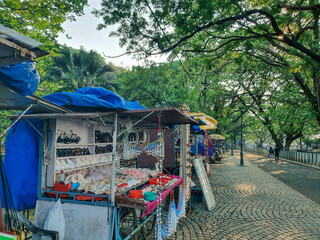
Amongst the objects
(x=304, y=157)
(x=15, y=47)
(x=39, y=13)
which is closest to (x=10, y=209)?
(x=15, y=47)

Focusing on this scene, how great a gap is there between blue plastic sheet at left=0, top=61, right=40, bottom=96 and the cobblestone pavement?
5254 millimetres

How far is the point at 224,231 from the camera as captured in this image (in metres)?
6.23

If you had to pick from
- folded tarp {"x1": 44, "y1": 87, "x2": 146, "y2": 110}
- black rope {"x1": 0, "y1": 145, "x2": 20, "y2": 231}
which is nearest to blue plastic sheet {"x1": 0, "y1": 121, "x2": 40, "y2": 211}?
black rope {"x1": 0, "y1": 145, "x2": 20, "y2": 231}

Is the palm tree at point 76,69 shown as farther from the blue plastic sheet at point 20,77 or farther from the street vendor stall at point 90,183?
the blue plastic sheet at point 20,77

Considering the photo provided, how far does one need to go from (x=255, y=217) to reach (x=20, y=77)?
316 inches

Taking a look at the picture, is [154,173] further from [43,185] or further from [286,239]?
[286,239]

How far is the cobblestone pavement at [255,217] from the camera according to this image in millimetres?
6031

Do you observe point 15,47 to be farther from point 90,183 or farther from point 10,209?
point 90,183

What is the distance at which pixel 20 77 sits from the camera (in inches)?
99.1

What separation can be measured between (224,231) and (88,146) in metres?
4.91

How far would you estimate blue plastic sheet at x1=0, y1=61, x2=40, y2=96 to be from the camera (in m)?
2.47

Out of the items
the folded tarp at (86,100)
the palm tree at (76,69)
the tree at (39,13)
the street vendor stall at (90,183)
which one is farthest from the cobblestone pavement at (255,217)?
the palm tree at (76,69)

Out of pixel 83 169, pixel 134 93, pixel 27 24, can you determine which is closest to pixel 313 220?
pixel 83 169

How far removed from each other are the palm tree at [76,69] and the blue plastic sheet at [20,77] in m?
18.7
